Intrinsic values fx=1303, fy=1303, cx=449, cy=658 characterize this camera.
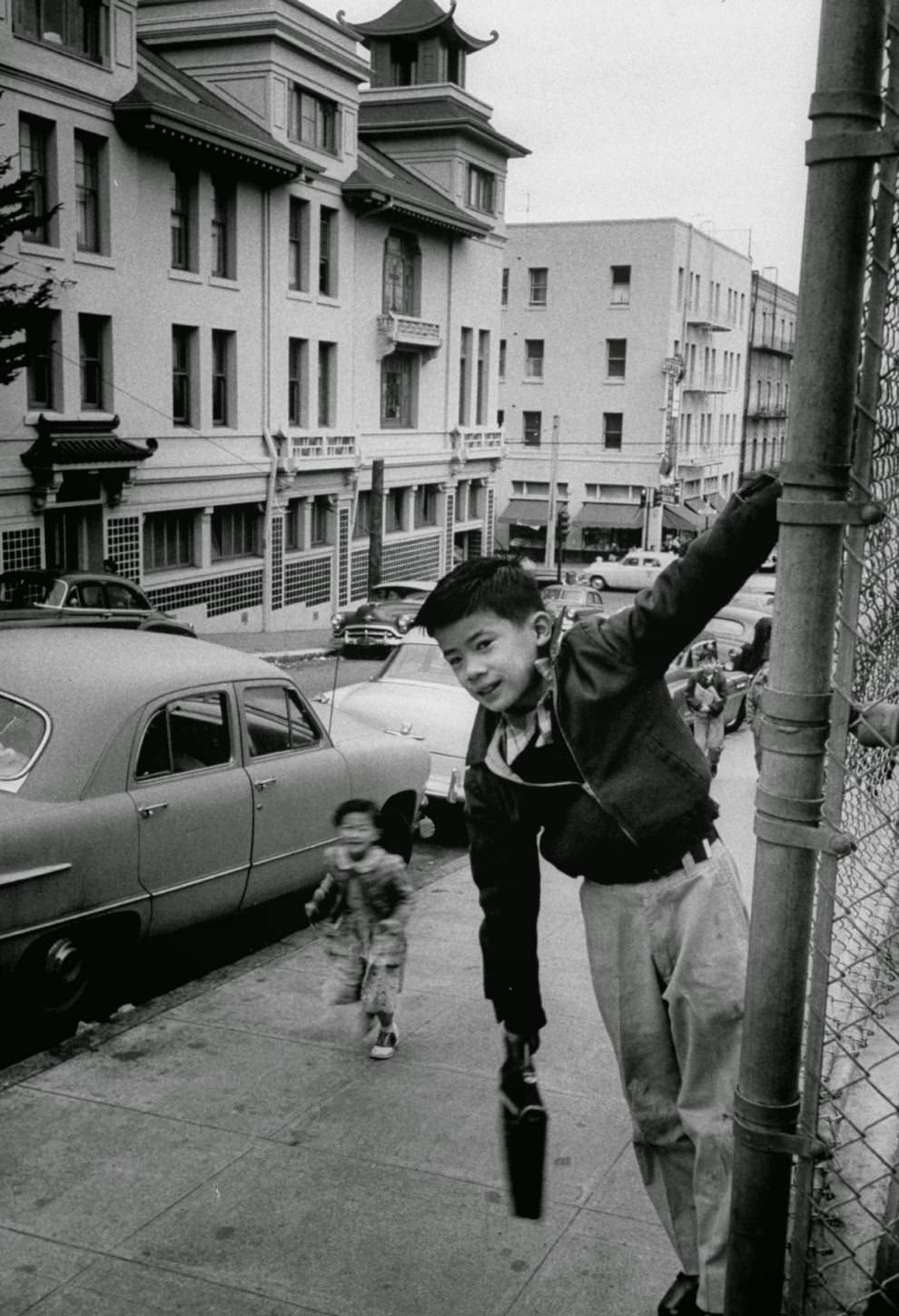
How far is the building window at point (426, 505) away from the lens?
41.8 meters

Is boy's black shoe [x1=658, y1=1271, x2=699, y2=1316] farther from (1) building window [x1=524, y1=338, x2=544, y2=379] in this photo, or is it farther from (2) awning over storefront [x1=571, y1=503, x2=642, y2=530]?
(1) building window [x1=524, y1=338, x2=544, y2=379]

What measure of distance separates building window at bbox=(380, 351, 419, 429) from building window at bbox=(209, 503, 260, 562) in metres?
7.41

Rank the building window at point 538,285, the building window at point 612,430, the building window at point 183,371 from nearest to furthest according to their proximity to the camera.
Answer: the building window at point 183,371 → the building window at point 538,285 → the building window at point 612,430

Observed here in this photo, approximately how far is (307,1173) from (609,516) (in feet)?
178

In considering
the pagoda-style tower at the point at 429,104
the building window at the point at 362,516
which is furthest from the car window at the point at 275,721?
the pagoda-style tower at the point at 429,104

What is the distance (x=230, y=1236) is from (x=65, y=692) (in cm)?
298

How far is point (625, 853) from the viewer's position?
9.12 feet

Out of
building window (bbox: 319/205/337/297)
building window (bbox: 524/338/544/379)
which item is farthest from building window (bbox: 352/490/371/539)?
building window (bbox: 524/338/544/379)

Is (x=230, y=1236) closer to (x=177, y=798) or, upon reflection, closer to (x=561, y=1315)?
(x=561, y=1315)

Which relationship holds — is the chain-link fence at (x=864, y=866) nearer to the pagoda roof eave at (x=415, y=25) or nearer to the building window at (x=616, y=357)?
the pagoda roof eave at (x=415, y=25)

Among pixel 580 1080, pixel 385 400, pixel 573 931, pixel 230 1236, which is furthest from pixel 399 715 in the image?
pixel 385 400

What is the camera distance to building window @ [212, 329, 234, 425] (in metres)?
30.4

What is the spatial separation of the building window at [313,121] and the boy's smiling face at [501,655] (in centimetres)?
3157

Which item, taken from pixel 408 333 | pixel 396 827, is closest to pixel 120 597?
pixel 396 827
